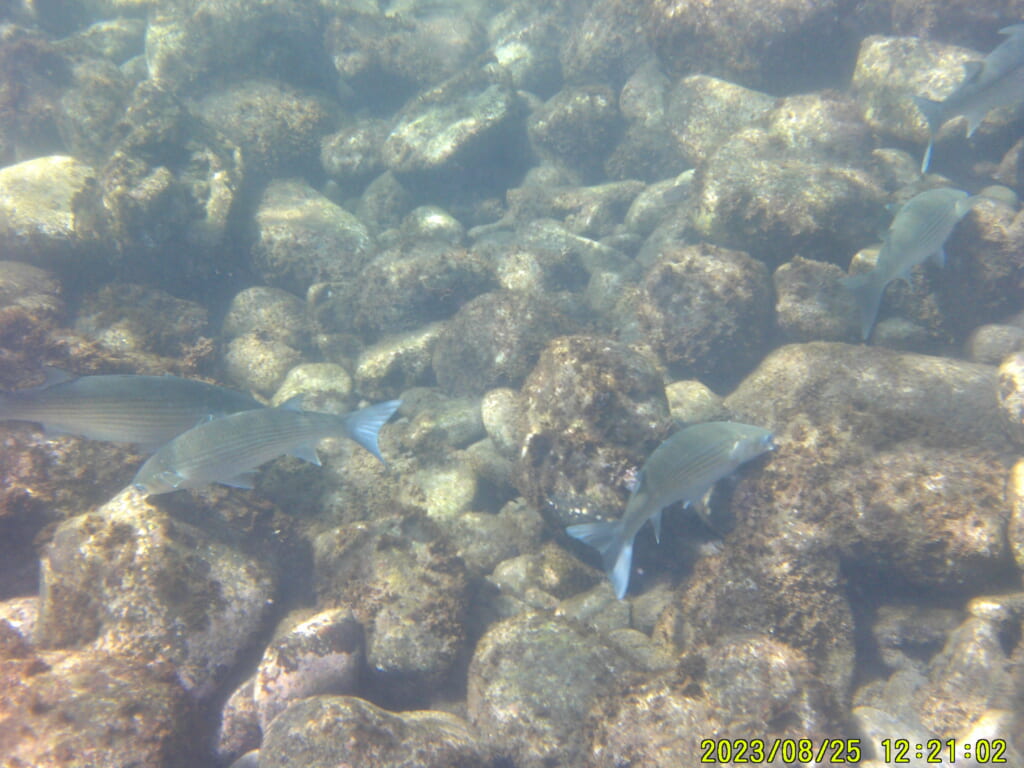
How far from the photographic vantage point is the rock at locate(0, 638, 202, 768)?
286 centimetres

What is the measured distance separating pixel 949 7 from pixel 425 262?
28.7ft

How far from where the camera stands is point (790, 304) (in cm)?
578

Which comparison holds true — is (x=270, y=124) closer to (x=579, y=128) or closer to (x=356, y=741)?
(x=579, y=128)

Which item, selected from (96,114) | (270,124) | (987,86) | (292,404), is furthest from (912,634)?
(96,114)

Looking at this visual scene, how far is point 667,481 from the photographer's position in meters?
3.39

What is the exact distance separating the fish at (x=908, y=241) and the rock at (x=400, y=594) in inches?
187

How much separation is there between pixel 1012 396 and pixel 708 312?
2711 millimetres

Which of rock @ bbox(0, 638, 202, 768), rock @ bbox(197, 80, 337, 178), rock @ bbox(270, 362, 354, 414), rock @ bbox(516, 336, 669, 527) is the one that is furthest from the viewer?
rock @ bbox(197, 80, 337, 178)

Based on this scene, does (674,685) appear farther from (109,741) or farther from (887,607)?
(109,741)
